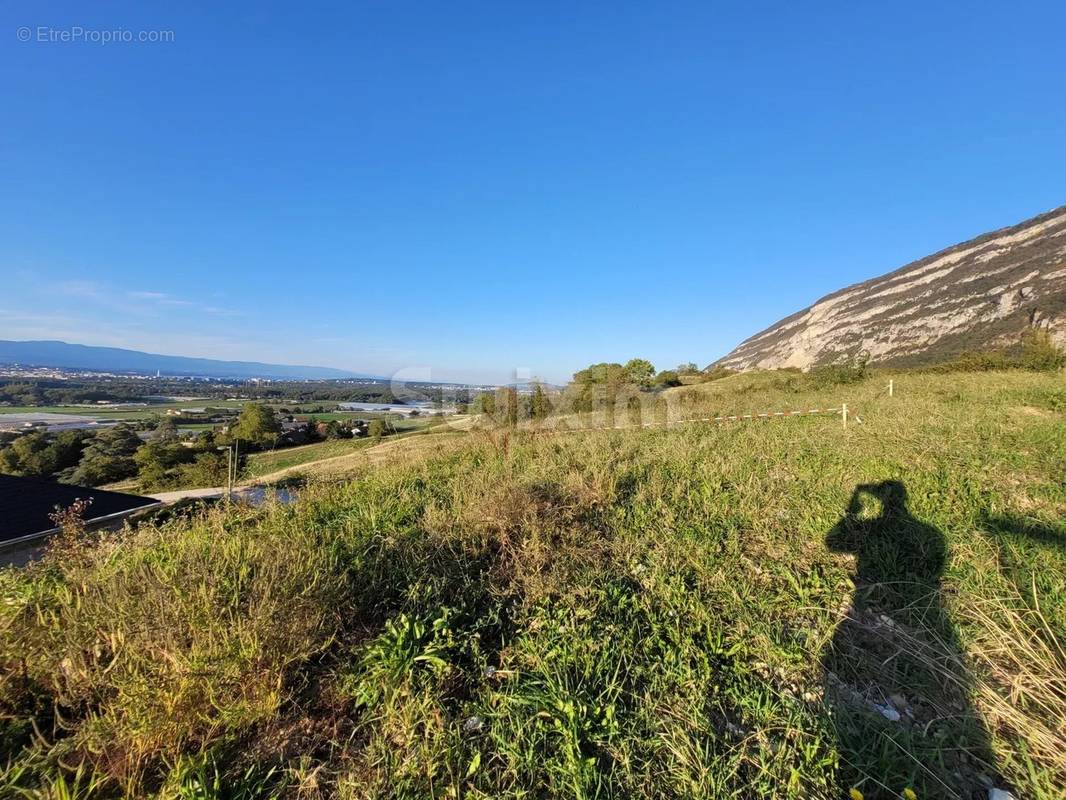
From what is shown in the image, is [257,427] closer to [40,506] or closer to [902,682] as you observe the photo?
[40,506]

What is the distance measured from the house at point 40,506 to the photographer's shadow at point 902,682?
8.14 metres

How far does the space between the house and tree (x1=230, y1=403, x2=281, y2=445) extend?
10103 millimetres

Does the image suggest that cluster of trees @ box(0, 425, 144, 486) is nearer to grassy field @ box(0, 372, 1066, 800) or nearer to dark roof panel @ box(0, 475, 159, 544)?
dark roof panel @ box(0, 475, 159, 544)

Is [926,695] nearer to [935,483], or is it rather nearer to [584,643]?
[584,643]

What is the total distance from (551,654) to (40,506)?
884cm

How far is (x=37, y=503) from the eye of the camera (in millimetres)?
6617

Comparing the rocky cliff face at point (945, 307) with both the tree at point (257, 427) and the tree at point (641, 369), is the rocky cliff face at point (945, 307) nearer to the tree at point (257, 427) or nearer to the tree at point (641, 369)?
the tree at point (641, 369)

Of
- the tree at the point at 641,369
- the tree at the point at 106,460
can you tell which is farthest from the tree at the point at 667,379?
the tree at the point at 106,460

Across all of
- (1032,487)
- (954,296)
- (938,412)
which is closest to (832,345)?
(954,296)

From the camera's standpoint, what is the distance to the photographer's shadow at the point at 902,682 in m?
1.55

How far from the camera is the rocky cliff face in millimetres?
35531

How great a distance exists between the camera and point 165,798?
139 cm

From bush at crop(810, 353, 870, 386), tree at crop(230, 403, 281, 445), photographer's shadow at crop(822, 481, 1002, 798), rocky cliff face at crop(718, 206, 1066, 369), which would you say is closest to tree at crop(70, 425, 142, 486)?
tree at crop(230, 403, 281, 445)

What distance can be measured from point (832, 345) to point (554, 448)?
60787 mm
